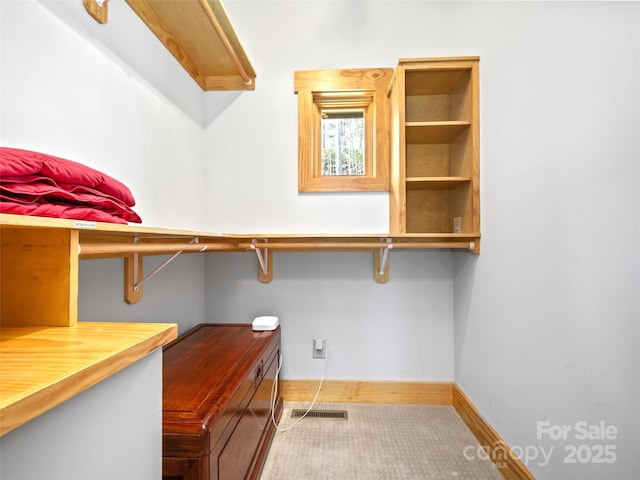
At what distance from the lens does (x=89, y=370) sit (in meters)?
0.39

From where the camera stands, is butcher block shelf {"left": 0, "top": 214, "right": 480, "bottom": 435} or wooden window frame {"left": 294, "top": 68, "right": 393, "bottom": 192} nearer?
butcher block shelf {"left": 0, "top": 214, "right": 480, "bottom": 435}

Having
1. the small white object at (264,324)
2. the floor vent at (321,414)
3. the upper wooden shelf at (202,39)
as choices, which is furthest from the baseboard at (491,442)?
the upper wooden shelf at (202,39)

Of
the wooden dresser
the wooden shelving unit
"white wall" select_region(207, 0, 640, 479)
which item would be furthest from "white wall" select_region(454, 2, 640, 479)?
the wooden dresser

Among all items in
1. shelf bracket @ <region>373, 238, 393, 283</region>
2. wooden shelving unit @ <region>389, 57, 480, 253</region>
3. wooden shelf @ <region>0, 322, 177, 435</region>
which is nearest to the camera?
wooden shelf @ <region>0, 322, 177, 435</region>

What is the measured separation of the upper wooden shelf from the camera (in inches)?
52.5

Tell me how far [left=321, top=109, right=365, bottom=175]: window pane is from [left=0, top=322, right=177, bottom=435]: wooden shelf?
65.6 inches

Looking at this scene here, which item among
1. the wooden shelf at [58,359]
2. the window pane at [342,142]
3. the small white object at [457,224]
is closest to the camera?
the wooden shelf at [58,359]

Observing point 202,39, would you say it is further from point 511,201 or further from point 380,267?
point 511,201

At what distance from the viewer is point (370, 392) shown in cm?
191

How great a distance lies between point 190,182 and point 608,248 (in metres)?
1.92

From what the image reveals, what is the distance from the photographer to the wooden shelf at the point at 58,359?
1.01 feet

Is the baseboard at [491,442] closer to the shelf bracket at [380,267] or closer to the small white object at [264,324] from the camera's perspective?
the shelf bracket at [380,267]

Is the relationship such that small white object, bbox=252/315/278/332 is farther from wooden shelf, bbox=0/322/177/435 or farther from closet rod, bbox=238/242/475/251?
wooden shelf, bbox=0/322/177/435

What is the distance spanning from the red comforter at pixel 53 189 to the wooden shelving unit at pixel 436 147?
1.35 metres
